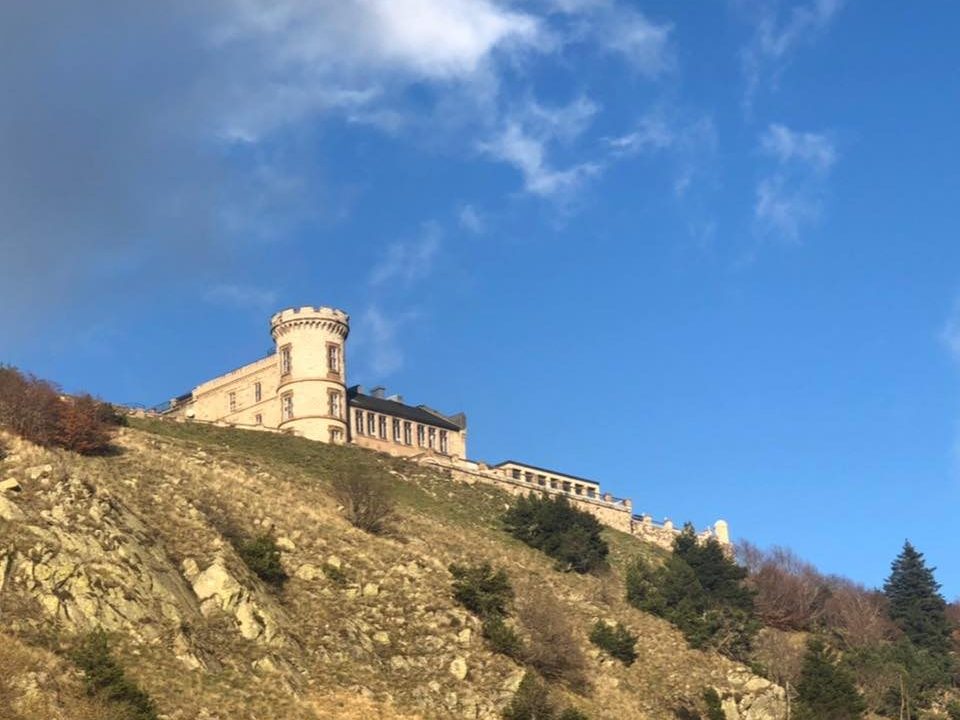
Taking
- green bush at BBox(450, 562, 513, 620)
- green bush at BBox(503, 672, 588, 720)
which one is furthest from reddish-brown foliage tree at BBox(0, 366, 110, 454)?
green bush at BBox(503, 672, 588, 720)

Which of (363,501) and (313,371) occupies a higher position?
(313,371)

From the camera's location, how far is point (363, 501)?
228 feet

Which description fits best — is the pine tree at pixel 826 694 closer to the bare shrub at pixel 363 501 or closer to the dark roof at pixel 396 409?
the bare shrub at pixel 363 501

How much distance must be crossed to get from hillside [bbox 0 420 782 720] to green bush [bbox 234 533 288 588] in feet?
2.51

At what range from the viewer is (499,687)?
52.3 metres

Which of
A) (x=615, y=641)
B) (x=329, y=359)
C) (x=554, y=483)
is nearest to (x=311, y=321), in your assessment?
(x=329, y=359)

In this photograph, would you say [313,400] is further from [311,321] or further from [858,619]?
[858,619]

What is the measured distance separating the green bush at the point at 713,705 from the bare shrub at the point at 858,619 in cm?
2406

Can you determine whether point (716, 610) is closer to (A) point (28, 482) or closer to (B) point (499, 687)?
(B) point (499, 687)

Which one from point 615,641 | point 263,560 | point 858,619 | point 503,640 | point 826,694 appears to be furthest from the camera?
point 858,619

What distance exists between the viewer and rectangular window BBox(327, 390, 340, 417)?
100375 millimetres

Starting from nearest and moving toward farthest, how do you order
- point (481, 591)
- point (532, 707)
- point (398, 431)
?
point (532, 707)
point (481, 591)
point (398, 431)

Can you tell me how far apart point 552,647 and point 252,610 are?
14.4 m

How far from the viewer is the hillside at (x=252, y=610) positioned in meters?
43.1
